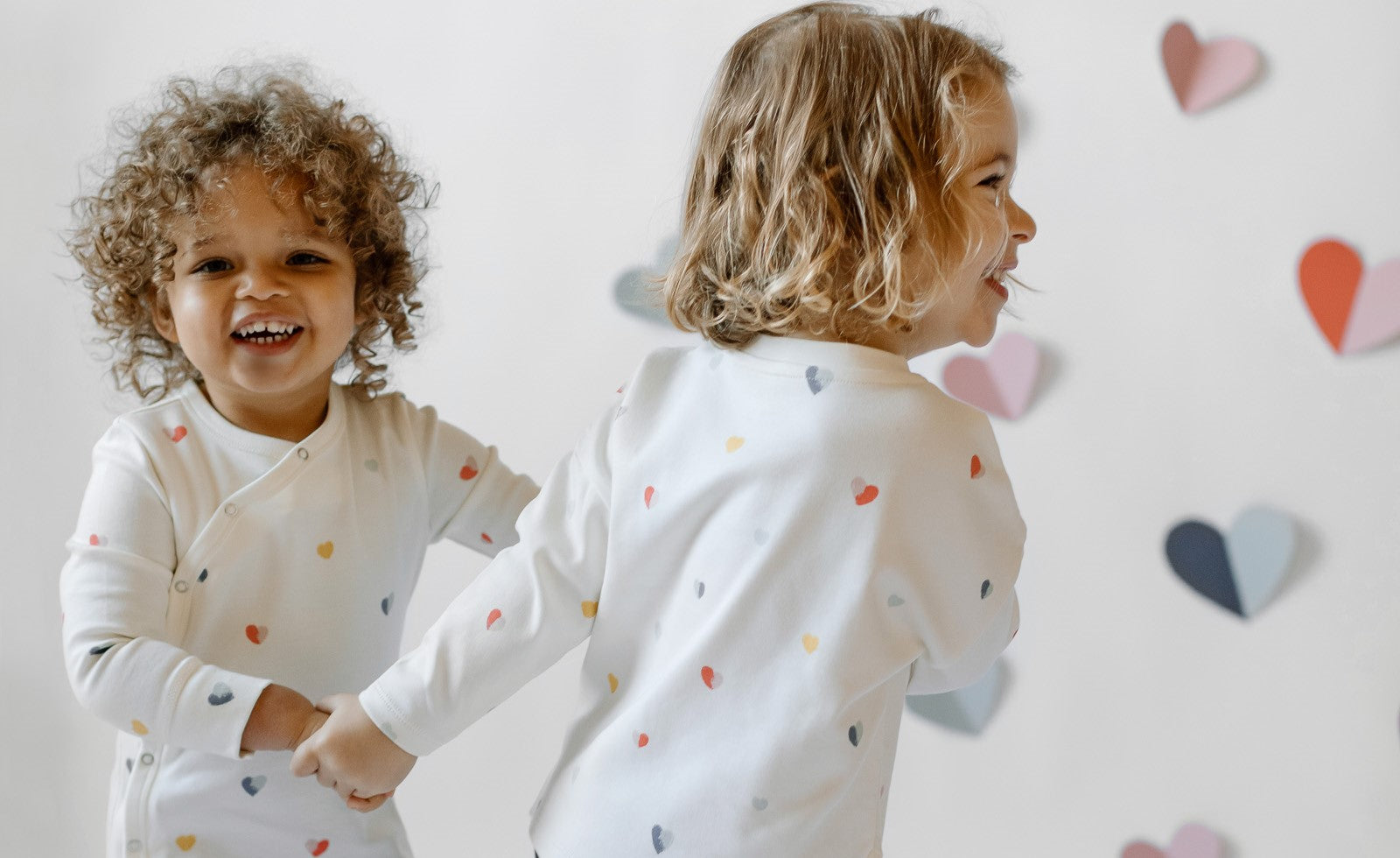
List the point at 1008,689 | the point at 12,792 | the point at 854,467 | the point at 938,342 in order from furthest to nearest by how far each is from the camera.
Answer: the point at 12,792 → the point at 1008,689 → the point at 938,342 → the point at 854,467

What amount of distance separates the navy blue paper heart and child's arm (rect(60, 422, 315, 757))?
1.00 metres

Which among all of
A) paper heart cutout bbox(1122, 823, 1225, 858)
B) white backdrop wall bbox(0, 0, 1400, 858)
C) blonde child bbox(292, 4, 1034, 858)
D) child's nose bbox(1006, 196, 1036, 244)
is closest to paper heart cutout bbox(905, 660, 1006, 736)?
white backdrop wall bbox(0, 0, 1400, 858)

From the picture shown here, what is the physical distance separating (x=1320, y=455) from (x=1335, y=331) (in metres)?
0.13

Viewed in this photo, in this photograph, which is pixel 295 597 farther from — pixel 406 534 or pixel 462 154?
pixel 462 154

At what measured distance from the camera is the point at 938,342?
98 cm

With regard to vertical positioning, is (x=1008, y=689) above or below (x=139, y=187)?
below

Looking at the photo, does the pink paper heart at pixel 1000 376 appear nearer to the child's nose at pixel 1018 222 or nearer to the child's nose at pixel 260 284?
the child's nose at pixel 1018 222

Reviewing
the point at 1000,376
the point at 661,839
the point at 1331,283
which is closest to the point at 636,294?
the point at 1000,376

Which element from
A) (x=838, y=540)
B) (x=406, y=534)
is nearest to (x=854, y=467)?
(x=838, y=540)

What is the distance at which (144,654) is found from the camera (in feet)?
3.19

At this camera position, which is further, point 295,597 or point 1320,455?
point 1320,455

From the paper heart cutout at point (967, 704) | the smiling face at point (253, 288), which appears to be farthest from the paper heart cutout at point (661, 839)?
the paper heart cutout at point (967, 704)

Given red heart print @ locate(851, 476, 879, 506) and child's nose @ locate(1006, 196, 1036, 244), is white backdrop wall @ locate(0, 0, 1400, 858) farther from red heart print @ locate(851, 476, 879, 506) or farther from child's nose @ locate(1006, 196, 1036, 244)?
red heart print @ locate(851, 476, 879, 506)

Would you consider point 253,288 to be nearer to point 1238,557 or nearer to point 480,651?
point 480,651
